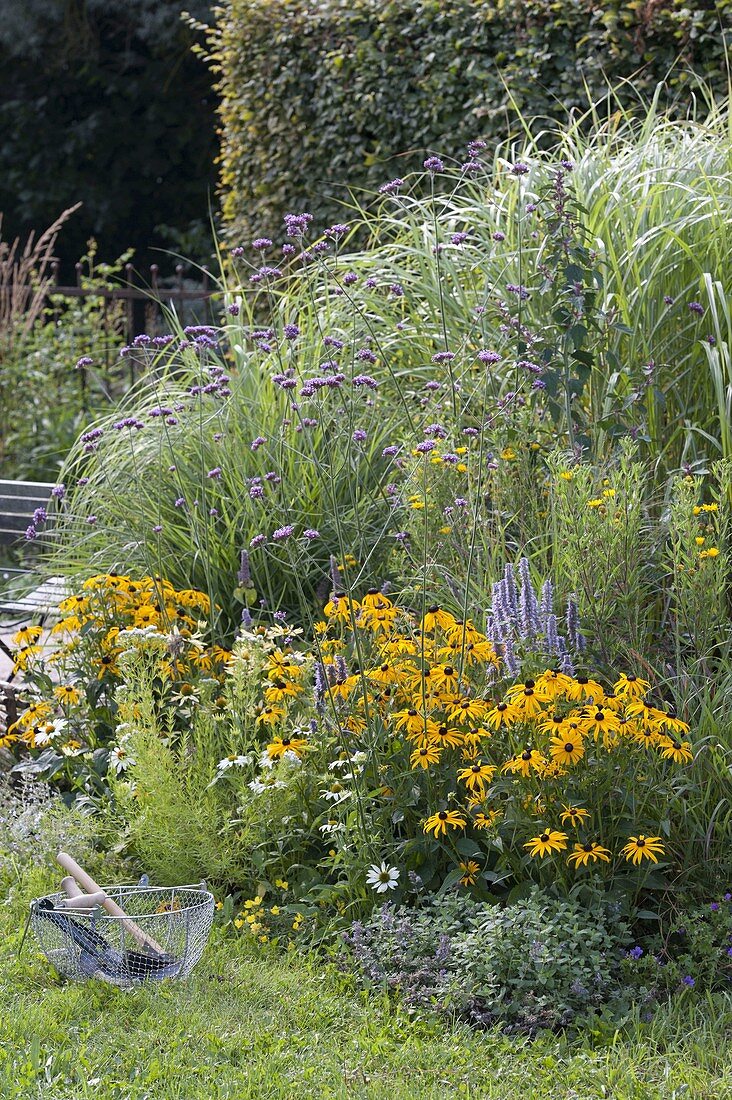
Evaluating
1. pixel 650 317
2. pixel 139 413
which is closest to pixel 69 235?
pixel 139 413

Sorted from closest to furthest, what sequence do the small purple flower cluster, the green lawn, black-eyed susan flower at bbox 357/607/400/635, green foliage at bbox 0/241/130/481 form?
the green lawn
the small purple flower cluster
black-eyed susan flower at bbox 357/607/400/635
green foliage at bbox 0/241/130/481

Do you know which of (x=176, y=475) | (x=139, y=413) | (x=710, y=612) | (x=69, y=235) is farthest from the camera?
(x=69, y=235)

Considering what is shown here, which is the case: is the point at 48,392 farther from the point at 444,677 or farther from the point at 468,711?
the point at 468,711

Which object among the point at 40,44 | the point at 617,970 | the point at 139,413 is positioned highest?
the point at 40,44

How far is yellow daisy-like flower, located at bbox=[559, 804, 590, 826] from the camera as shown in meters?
3.11

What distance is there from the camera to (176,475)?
16.3ft

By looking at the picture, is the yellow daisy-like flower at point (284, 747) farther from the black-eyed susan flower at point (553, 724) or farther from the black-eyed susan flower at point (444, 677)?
the black-eyed susan flower at point (553, 724)

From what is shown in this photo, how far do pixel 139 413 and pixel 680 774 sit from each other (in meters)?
2.99

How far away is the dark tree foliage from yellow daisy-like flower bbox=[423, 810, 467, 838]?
42.8ft

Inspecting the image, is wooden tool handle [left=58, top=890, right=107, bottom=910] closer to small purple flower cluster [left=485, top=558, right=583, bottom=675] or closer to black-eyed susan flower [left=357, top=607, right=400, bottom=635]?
black-eyed susan flower [left=357, top=607, right=400, bottom=635]

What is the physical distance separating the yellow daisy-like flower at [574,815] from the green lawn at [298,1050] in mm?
477

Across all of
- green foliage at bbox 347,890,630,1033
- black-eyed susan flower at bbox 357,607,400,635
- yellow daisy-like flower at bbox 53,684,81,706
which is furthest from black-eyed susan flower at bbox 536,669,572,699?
yellow daisy-like flower at bbox 53,684,81,706

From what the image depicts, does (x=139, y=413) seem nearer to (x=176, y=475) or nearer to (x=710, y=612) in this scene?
(x=176, y=475)

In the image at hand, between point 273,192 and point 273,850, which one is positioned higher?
point 273,192
